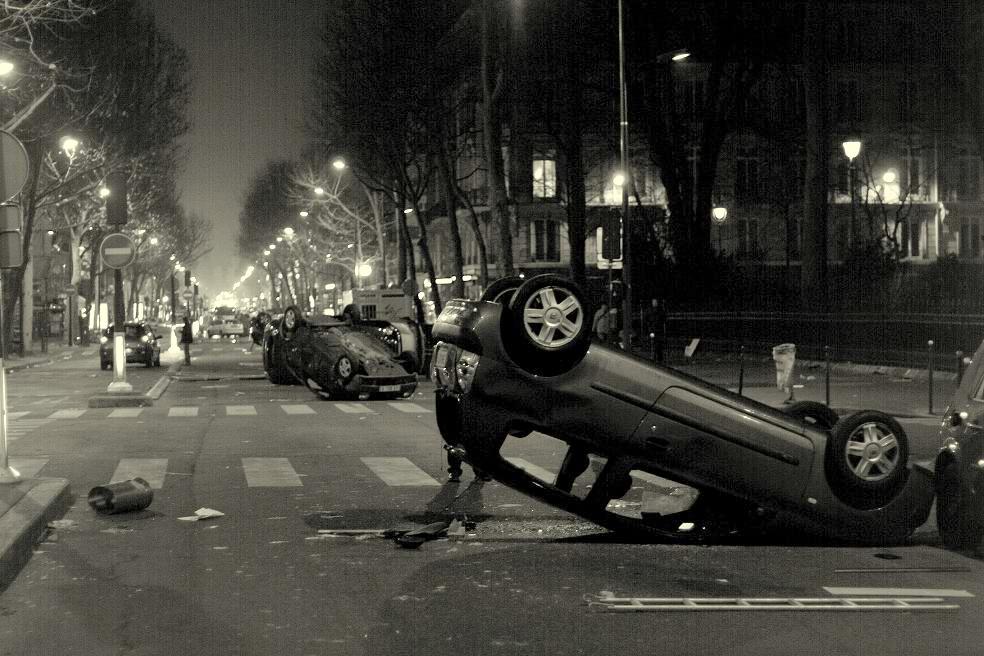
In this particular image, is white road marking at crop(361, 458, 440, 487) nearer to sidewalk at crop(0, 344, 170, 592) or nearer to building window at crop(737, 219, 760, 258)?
sidewalk at crop(0, 344, 170, 592)

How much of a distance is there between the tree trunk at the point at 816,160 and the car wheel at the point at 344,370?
1625 centimetres

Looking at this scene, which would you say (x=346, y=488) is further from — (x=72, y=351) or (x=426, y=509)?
(x=72, y=351)

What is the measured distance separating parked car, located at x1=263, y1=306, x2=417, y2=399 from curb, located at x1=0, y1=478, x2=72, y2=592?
594 inches

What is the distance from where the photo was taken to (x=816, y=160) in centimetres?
3934

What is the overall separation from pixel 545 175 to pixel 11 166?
2380 inches

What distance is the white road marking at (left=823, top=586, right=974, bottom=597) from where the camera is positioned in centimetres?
806

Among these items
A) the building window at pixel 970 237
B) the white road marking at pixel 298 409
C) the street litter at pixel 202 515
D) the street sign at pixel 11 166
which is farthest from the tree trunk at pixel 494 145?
the building window at pixel 970 237

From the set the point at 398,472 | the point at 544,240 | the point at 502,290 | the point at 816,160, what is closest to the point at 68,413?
the point at 398,472

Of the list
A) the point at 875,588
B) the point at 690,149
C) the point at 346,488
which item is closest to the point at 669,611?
the point at 875,588

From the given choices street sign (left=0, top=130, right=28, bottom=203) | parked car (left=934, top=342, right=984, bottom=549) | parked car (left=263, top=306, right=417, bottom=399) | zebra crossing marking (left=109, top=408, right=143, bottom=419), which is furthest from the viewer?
parked car (left=263, top=306, right=417, bottom=399)

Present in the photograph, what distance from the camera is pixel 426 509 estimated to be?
11.6 metres

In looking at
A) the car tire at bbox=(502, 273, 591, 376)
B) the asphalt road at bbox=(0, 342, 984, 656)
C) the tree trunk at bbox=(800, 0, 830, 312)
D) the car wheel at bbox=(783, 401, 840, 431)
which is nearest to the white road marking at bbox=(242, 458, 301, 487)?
the asphalt road at bbox=(0, 342, 984, 656)

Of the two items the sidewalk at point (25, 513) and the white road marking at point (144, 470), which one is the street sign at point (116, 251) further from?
the sidewalk at point (25, 513)

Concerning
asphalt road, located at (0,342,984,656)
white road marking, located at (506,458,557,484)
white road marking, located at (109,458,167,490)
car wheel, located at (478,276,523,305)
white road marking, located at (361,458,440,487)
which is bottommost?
white road marking, located at (506,458,557,484)
